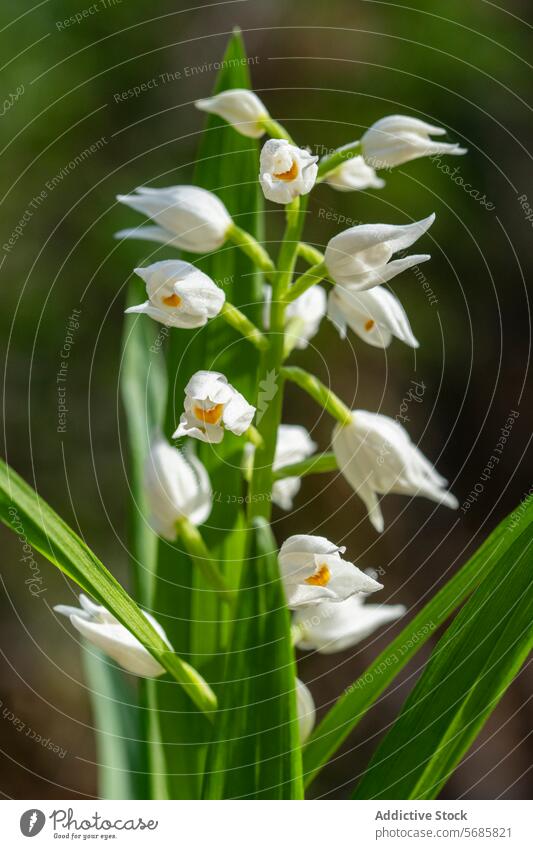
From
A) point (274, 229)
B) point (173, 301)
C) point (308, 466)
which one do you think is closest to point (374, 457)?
point (308, 466)

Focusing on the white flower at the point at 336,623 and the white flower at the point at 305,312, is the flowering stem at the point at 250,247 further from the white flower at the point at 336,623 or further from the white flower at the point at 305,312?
the white flower at the point at 336,623

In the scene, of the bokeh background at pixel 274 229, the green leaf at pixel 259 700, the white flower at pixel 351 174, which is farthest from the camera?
the bokeh background at pixel 274 229

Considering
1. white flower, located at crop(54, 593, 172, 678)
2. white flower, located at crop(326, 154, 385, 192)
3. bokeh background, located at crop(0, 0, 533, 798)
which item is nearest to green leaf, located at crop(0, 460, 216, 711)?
white flower, located at crop(54, 593, 172, 678)

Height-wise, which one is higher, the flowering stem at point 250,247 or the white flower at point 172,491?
the flowering stem at point 250,247

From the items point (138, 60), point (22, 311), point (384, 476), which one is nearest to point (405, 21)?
point (138, 60)

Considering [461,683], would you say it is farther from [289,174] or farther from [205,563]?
[289,174]

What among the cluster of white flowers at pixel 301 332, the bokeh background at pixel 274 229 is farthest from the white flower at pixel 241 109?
the bokeh background at pixel 274 229

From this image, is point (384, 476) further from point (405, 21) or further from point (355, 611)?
point (405, 21)
